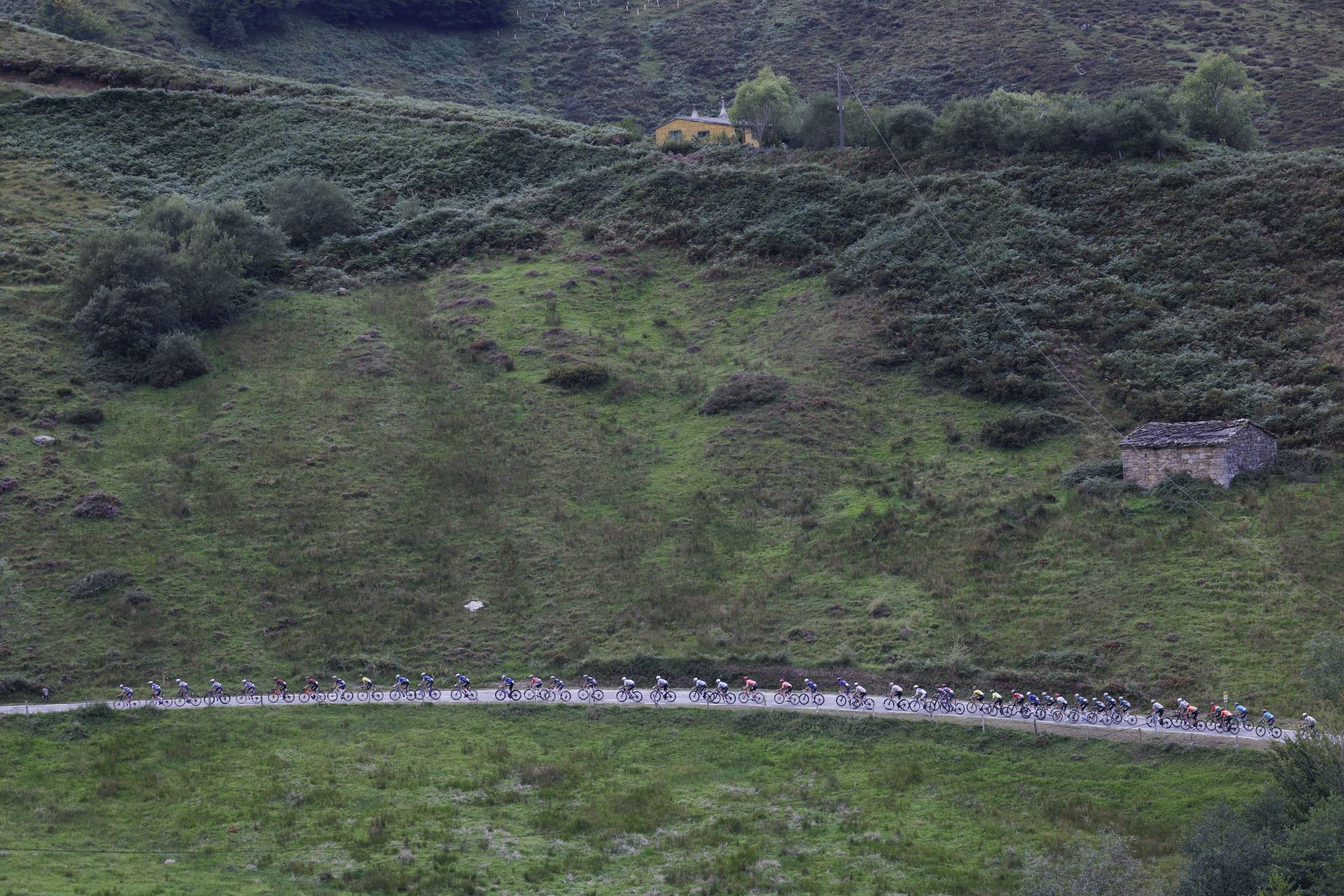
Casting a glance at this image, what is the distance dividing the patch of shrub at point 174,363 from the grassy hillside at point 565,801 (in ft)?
96.2

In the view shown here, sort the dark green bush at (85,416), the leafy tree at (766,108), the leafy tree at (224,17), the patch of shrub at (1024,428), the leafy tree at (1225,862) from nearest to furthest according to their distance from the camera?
the leafy tree at (1225,862) < the patch of shrub at (1024,428) < the dark green bush at (85,416) < the leafy tree at (766,108) < the leafy tree at (224,17)

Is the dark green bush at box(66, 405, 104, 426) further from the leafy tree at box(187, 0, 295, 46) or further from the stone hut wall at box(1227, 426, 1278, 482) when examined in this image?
the leafy tree at box(187, 0, 295, 46)

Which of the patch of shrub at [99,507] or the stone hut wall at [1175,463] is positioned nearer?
the stone hut wall at [1175,463]

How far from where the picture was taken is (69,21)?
397 ft

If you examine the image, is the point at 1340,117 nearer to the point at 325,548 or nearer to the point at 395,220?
the point at 395,220

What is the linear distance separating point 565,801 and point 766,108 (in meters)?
75.1

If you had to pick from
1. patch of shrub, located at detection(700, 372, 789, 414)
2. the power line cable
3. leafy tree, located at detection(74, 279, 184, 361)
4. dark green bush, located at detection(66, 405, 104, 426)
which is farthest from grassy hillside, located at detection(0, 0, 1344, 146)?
dark green bush, located at detection(66, 405, 104, 426)

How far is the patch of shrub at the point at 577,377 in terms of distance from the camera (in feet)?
217

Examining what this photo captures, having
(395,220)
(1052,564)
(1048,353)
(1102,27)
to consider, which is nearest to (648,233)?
(395,220)

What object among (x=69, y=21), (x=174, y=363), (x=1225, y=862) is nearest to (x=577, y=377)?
(x=174, y=363)

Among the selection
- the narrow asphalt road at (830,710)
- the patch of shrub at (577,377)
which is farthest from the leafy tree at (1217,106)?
the narrow asphalt road at (830,710)

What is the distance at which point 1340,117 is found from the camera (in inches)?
3824

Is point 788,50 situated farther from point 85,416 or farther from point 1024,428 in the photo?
point 85,416

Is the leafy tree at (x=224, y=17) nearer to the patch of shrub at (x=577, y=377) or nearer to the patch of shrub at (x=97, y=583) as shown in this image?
the patch of shrub at (x=577, y=377)
